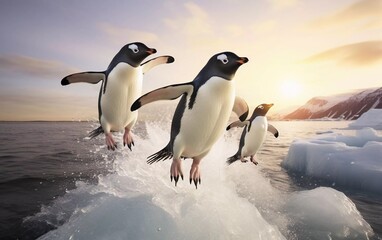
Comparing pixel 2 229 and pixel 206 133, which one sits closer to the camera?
pixel 206 133

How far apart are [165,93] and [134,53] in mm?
415

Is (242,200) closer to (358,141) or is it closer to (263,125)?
(263,125)

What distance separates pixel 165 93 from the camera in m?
2.55

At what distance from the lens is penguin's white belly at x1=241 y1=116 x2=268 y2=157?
6.36 m

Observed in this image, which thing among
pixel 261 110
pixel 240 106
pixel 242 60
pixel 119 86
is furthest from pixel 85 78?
pixel 261 110

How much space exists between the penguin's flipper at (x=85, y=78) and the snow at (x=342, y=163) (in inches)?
504

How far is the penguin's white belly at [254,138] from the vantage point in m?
6.36

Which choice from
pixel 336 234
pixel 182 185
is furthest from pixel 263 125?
pixel 336 234

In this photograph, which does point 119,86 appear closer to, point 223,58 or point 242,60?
point 223,58

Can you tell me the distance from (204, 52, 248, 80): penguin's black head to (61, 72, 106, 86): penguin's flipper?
1.04 m

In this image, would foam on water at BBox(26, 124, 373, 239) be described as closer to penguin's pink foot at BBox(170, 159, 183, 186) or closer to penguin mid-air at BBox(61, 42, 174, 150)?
penguin's pink foot at BBox(170, 159, 183, 186)

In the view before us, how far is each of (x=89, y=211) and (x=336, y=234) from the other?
18.8ft

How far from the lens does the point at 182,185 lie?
19.0 feet

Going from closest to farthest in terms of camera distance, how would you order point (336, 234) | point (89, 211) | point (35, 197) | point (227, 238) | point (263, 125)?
point (227, 238) → point (89, 211) → point (263, 125) → point (336, 234) → point (35, 197)
